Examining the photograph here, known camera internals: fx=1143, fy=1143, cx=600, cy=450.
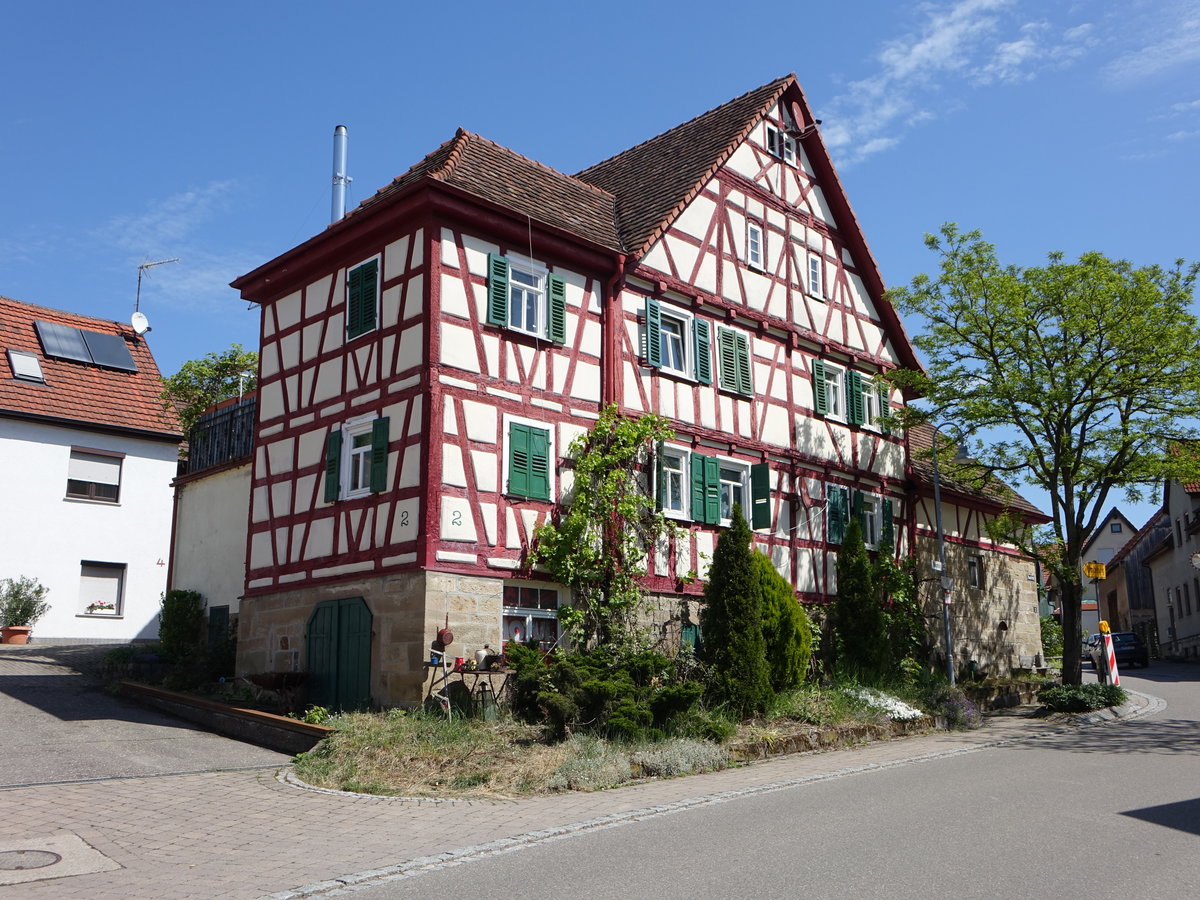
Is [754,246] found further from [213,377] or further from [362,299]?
[213,377]

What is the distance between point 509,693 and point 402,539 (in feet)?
8.74

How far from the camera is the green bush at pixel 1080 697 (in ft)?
69.5

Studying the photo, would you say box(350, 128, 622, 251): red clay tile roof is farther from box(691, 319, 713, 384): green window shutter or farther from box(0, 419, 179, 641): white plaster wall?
box(0, 419, 179, 641): white plaster wall

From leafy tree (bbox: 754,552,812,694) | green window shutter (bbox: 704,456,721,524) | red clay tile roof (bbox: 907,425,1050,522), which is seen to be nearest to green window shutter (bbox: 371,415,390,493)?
leafy tree (bbox: 754,552,812,694)

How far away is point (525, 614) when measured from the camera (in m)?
17.2

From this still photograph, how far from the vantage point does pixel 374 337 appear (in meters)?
17.9

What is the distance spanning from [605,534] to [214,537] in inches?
354

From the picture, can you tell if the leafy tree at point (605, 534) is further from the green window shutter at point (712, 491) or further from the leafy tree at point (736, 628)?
the green window shutter at point (712, 491)

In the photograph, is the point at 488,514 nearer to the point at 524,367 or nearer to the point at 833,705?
the point at 524,367

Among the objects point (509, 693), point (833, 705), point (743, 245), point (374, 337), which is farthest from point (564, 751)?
point (743, 245)

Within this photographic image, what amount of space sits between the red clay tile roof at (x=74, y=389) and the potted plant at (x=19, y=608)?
4.36 m

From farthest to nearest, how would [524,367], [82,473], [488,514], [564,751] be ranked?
[82,473] → [524,367] → [488,514] → [564,751]

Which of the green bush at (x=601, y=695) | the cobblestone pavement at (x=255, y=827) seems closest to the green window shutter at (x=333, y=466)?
the green bush at (x=601, y=695)

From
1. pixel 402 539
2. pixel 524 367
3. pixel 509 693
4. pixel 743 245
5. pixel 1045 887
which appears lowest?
pixel 1045 887
